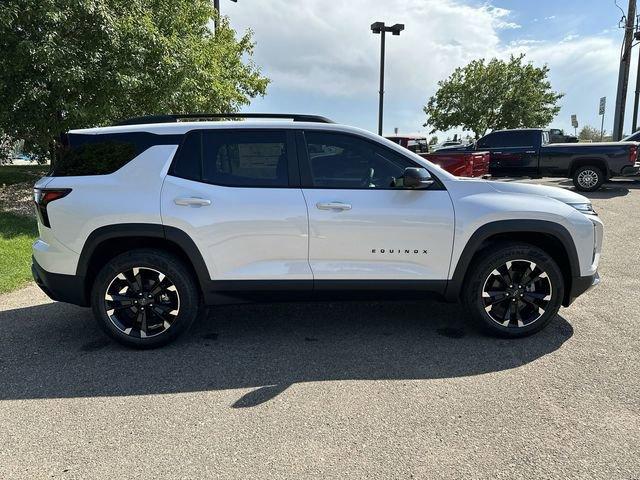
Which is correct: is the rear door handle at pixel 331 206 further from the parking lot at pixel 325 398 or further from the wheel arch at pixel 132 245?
the parking lot at pixel 325 398

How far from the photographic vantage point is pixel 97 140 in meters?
3.72

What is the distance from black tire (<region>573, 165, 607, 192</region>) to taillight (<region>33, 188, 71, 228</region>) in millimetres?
14114

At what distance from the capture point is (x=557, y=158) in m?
14.2

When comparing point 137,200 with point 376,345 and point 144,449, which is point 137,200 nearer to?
point 144,449

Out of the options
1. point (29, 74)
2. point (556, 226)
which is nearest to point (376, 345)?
point (556, 226)

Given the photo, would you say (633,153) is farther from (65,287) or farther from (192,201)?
(65,287)

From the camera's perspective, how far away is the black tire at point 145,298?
3688mm

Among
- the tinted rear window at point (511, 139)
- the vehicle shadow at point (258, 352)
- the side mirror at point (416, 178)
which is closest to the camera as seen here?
the vehicle shadow at point (258, 352)

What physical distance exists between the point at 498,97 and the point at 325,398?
3075 cm

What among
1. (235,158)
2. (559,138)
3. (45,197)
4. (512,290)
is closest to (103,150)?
(45,197)

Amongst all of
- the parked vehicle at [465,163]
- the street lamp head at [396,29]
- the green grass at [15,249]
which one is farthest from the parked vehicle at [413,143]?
the green grass at [15,249]

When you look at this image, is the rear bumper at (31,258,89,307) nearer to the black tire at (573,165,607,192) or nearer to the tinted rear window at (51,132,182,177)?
the tinted rear window at (51,132,182,177)

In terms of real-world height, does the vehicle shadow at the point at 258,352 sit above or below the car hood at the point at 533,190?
below

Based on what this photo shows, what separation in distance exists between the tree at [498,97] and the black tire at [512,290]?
28.9 meters
